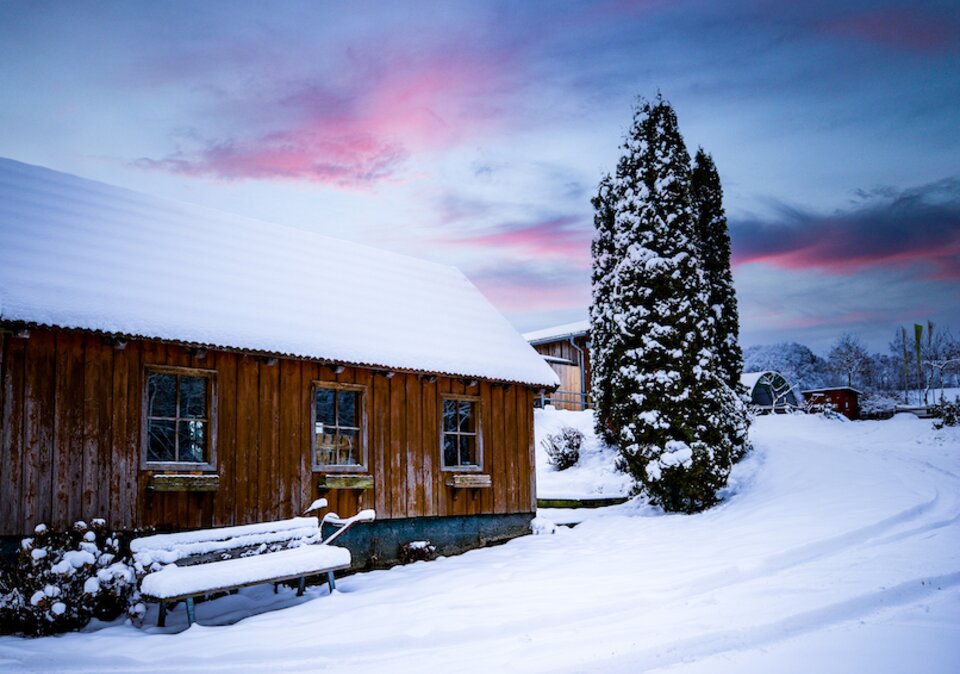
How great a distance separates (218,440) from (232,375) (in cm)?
85

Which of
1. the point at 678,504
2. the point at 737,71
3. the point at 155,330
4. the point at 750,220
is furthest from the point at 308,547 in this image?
the point at 750,220

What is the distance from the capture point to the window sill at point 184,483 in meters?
8.55

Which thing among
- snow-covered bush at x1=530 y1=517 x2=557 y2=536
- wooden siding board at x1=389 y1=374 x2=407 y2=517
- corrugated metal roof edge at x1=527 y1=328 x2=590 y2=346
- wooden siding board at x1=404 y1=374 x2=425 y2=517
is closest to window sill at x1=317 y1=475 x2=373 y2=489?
wooden siding board at x1=389 y1=374 x2=407 y2=517

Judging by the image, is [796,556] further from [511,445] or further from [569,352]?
[569,352]

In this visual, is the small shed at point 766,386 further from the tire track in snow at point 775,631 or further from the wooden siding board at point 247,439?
the wooden siding board at point 247,439

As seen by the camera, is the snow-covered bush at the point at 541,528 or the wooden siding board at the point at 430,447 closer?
the wooden siding board at the point at 430,447

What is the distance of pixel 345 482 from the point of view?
412 inches

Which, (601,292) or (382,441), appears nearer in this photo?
(382,441)

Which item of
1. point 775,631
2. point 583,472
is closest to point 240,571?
point 775,631

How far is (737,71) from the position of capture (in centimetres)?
1491

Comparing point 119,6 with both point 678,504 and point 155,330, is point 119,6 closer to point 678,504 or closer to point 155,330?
point 155,330

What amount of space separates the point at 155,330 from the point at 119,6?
20.3 feet

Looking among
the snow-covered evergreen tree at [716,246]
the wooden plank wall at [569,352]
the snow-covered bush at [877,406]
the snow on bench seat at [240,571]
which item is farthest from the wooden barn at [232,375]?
the snow-covered bush at [877,406]

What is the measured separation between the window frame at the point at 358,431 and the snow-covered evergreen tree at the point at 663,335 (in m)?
6.26
